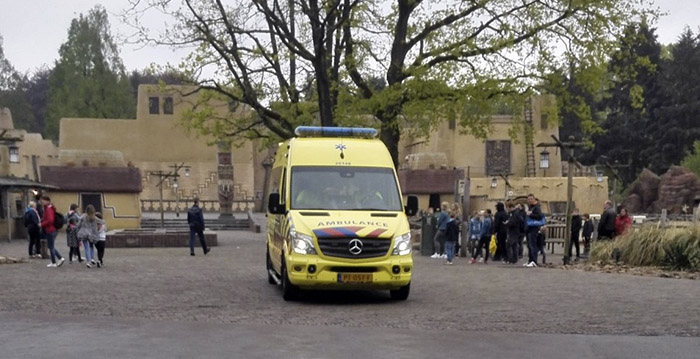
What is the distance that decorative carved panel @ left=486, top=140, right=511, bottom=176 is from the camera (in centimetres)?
6028

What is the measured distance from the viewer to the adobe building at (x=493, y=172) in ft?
161

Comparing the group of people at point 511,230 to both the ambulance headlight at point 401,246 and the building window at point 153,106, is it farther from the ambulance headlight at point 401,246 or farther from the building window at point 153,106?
the building window at point 153,106

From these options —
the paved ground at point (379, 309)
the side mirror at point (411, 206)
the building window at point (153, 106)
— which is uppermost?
the building window at point (153, 106)

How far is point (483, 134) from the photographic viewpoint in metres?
32.3

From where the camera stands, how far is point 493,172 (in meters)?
59.9

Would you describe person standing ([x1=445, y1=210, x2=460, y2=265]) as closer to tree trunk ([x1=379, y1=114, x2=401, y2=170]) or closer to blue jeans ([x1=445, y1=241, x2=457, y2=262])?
blue jeans ([x1=445, y1=241, x2=457, y2=262])

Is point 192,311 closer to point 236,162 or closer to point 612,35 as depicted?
point 612,35

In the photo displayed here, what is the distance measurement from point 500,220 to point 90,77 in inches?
2230

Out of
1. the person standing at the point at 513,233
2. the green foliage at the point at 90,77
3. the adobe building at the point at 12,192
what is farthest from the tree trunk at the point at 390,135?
the green foliage at the point at 90,77

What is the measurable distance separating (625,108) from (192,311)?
64430 millimetres

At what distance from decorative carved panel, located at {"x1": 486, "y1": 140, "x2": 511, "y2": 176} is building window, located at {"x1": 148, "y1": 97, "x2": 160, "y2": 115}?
25.0 m

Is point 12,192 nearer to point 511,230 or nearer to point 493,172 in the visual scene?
point 511,230

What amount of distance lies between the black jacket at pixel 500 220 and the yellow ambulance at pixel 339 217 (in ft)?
28.9

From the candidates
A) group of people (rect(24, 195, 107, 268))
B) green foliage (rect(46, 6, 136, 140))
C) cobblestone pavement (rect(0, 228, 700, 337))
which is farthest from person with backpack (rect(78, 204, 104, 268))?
green foliage (rect(46, 6, 136, 140))
